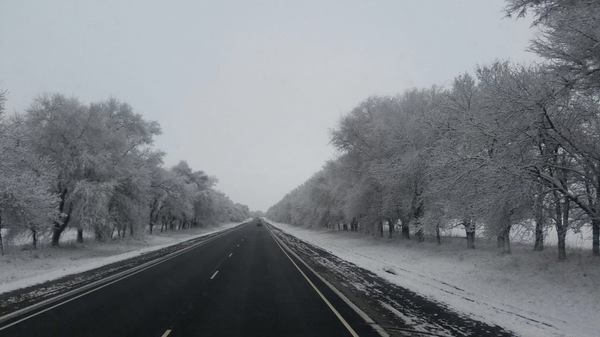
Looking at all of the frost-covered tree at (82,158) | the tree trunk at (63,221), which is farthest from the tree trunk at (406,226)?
the tree trunk at (63,221)

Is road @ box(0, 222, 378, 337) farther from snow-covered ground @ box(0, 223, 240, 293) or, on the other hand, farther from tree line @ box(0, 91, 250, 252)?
tree line @ box(0, 91, 250, 252)

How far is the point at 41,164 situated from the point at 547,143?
25.8 metres

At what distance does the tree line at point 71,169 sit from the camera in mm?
19406

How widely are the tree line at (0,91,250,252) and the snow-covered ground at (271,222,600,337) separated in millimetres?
17082

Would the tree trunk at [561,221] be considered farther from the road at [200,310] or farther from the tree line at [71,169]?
the tree line at [71,169]

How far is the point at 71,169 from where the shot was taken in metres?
25.8

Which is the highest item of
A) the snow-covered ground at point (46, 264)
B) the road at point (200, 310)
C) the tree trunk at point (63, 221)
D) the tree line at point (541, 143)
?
the tree line at point (541, 143)

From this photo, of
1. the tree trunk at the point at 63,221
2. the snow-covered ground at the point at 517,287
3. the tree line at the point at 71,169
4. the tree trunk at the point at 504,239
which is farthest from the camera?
the tree trunk at the point at 63,221

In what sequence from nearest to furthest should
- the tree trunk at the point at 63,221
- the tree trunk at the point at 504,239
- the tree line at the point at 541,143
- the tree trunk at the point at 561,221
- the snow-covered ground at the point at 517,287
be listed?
the snow-covered ground at the point at 517,287
the tree line at the point at 541,143
the tree trunk at the point at 561,221
the tree trunk at the point at 504,239
the tree trunk at the point at 63,221

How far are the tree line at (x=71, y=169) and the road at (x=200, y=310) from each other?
9.14 metres

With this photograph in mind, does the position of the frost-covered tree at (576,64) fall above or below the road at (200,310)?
above

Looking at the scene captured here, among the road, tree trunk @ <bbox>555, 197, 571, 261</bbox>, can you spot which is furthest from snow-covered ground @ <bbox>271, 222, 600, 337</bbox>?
the road

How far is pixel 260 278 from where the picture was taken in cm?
1480

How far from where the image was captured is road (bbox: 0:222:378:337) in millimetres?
7629
